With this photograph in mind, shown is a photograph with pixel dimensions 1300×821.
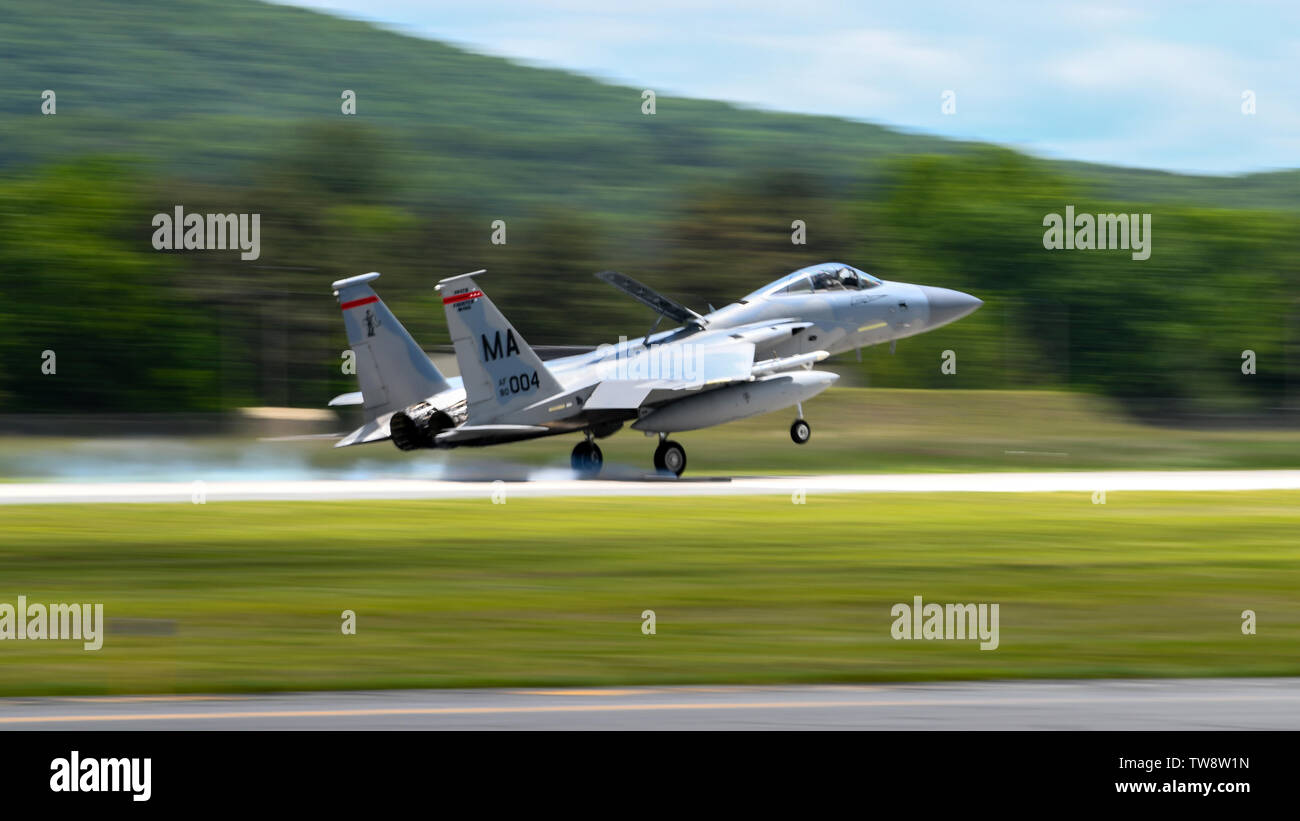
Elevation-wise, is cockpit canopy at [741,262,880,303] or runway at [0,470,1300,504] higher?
cockpit canopy at [741,262,880,303]

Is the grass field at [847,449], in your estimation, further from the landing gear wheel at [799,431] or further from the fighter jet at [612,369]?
the landing gear wheel at [799,431]

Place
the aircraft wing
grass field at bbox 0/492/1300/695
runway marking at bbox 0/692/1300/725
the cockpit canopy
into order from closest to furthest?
runway marking at bbox 0/692/1300/725
grass field at bbox 0/492/1300/695
the aircraft wing
the cockpit canopy

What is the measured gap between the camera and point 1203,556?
17.3 m

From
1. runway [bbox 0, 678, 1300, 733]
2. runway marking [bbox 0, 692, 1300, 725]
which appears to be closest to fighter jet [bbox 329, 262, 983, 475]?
runway [bbox 0, 678, 1300, 733]

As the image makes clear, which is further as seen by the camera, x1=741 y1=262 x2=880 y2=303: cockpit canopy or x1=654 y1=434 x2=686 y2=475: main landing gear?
x1=741 y1=262 x2=880 y2=303: cockpit canopy

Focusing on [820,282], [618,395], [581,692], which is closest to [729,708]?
[581,692]

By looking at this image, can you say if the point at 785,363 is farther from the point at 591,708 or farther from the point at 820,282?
the point at 591,708

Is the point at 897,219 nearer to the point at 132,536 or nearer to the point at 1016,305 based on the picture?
the point at 1016,305

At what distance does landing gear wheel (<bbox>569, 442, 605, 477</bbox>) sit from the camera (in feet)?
97.5

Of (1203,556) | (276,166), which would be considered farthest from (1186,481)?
(276,166)

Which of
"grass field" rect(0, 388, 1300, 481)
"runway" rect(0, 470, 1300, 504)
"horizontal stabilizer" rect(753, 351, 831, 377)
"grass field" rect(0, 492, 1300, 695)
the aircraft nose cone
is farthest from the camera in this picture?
the aircraft nose cone

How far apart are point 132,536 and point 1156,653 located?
13.7 meters

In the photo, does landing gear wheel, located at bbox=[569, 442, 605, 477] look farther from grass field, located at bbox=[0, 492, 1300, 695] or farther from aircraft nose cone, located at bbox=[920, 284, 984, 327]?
aircraft nose cone, located at bbox=[920, 284, 984, 327]

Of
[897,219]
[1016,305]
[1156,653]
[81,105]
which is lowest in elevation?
[1156,653]
